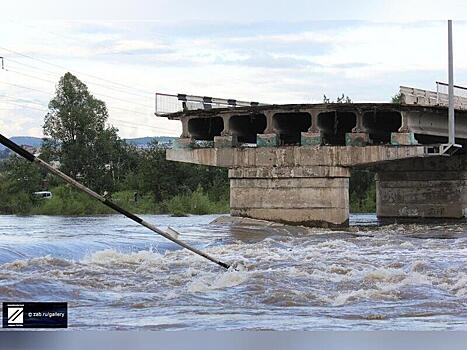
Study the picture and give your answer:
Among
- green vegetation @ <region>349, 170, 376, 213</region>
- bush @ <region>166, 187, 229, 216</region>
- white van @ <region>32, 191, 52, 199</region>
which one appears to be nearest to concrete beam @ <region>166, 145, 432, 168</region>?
white van @ <region>32, 191, 52, 199</region>

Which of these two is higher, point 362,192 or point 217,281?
point 362,192

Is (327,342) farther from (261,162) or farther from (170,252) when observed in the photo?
(261,162)

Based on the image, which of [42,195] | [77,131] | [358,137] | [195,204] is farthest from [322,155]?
[77,131]

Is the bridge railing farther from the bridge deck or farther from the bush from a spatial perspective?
the bush

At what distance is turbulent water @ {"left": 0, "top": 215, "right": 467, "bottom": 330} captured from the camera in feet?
14.0

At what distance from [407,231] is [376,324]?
1167 centimetres

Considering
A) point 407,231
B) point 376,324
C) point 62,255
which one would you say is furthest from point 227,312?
point 407,231

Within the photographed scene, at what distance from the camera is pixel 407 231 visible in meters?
15.5

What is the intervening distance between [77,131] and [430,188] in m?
14.9

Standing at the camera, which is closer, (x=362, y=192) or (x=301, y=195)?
(x=301, y=195)

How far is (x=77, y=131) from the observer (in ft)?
25.6

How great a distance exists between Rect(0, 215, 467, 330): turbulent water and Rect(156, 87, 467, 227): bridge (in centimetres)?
467

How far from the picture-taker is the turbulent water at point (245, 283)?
426 centimetres

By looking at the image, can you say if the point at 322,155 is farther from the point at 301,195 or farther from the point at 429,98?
the point at 429,98
